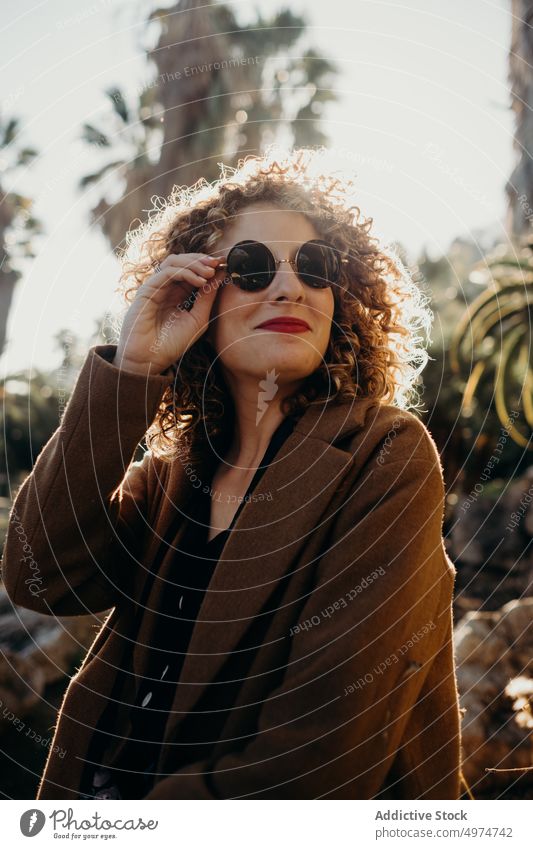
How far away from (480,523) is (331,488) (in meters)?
7.61

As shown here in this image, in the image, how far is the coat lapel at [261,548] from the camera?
1455mm

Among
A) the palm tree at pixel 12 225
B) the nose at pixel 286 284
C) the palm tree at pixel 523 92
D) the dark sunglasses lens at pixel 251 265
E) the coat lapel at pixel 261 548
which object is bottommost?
the coat lapel at pixel 261 548

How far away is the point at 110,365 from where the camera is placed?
1668 mm

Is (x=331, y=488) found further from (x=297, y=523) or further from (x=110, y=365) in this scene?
(x=110, y=365)

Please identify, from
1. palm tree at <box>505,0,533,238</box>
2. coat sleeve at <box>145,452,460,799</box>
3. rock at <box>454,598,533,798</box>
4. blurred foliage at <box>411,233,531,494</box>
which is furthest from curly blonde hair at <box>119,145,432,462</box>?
blurred foliage at <box>411,233,531,494</box>

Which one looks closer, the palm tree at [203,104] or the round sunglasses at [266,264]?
the round sunglasses at [266,264]

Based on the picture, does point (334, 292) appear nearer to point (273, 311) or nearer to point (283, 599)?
point (273, 311)

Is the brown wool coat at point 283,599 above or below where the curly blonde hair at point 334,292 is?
below

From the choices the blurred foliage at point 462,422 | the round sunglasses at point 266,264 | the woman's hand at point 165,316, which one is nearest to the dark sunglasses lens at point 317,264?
the round sunglasses at point 266,264

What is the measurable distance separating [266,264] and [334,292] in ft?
0.84

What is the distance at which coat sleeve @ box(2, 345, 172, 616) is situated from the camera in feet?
5.46

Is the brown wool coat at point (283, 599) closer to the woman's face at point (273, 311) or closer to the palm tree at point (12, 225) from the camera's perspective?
the woman's face at point (273, 311)

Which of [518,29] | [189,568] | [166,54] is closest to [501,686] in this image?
[189,568]

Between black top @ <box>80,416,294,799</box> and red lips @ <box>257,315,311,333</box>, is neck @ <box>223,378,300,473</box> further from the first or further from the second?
red lips @ <box>257,315,311,333</box>
